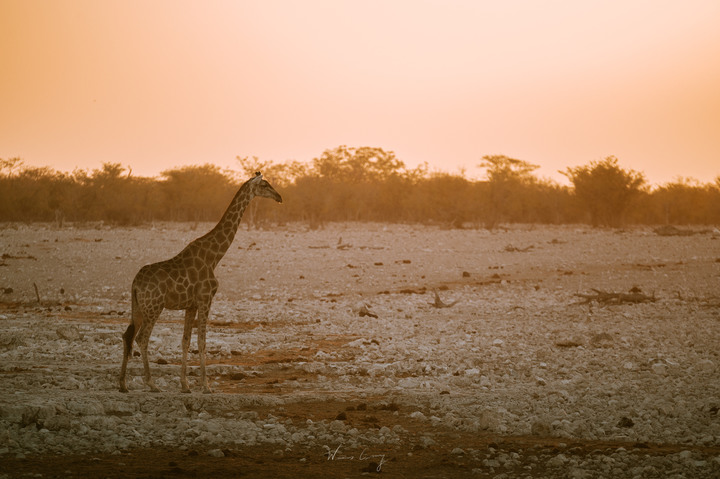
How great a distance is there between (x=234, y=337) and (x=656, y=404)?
683 centimetres

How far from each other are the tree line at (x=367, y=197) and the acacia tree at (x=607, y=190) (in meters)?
0.07

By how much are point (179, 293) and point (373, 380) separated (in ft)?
8.97

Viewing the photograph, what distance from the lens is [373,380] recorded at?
9703 mm

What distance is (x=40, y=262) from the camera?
21.7 metres

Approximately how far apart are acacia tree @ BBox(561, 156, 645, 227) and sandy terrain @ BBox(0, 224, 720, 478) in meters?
32.3

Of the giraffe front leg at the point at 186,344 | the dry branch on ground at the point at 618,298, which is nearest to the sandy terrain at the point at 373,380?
the dry branch on ground at the point at 618,298

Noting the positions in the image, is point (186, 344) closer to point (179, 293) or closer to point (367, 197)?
point (179, 293)

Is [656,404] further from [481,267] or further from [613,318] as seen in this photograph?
[481,267]

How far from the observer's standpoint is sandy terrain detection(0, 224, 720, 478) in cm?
631

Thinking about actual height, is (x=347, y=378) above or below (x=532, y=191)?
below

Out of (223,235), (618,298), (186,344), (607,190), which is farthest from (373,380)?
(607,190)

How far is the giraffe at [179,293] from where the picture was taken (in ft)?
27.5

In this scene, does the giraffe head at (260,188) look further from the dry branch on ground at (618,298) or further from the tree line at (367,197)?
the tree line at (367,197)

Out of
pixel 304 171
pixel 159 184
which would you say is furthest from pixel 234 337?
pixel 304 171
